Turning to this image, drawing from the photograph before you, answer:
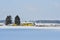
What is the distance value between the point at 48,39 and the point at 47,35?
1.35ft

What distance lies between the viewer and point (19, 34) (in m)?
7.23

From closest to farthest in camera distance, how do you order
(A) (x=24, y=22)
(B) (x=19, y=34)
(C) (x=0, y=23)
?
(B) (x=19, y=34)
(A) (x=24, y=22)
(C) (x=0, y=23)

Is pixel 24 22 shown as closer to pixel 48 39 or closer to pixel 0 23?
pixel 0 23

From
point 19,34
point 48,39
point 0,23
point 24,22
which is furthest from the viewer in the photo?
point 0,23

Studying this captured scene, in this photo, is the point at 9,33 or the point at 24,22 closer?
the point at 9,33

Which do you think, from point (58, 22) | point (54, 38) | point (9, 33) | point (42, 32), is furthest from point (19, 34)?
point (58, 22)

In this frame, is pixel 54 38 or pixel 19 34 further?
pixel 19 34

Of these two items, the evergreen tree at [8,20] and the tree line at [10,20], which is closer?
the tree line at [10,20]

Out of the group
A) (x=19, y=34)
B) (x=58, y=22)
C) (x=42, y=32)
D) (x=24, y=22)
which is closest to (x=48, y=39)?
(x=42, y=32)

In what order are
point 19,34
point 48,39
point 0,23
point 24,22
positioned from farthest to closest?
1. point 0,23
2. point 24,22
3. point 19,34
4. point 48,39

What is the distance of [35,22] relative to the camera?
9469 mm

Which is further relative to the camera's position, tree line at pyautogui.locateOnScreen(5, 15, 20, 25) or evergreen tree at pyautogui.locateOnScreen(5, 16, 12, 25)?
evergreen tree at pyautogui.locateOnScreen(5, 16, 12, 25)

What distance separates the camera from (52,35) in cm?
703

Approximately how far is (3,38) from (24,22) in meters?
2.41
